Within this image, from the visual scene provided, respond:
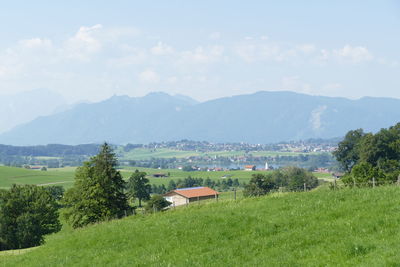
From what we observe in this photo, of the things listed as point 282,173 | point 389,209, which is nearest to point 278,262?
point 389,209

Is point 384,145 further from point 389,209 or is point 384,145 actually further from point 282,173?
point 389,209

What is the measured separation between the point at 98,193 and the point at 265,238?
46.1 meters

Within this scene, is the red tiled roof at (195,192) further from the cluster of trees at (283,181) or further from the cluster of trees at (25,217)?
the cluster of trees at (25,217)

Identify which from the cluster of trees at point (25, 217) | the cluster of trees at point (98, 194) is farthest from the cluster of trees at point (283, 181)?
the cluster of trees at point (98, 194)

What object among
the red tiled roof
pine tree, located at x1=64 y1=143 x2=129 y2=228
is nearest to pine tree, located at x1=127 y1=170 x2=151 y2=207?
the red tiled roof

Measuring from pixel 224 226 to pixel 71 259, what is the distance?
828 cm

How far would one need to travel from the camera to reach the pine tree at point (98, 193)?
63031 mm

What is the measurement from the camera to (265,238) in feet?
65.9

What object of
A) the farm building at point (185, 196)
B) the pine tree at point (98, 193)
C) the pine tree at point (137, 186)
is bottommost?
the farm building at point (185, 196)

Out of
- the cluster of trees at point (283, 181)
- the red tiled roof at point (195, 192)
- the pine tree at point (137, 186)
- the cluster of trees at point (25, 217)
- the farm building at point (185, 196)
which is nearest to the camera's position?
the cluster of trees at point (25, 217)

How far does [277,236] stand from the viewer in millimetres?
19906

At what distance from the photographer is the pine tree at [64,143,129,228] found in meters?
63.0

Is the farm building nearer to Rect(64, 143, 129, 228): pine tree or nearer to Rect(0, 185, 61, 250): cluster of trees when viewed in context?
Rect(0, 185, 61, 250): cluster of trees

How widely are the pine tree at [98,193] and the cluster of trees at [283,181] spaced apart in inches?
1941
